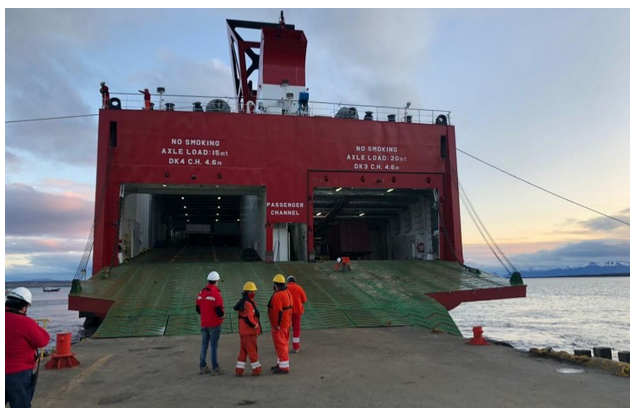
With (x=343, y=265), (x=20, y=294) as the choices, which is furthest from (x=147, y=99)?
(x=20, y=294)

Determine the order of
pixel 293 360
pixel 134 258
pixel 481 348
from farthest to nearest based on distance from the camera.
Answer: pixel 134 258
pixel 481 348
pixel 293 360

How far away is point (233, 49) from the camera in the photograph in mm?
31078

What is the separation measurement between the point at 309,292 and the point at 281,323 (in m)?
7.47

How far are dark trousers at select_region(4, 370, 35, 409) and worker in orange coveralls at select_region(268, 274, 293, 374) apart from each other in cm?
357

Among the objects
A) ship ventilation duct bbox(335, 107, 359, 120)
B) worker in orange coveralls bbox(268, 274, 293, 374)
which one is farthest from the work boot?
ship ventilation duct bbox(335, 107, 359, 120)

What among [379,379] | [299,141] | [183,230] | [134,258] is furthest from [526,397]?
[183,230]

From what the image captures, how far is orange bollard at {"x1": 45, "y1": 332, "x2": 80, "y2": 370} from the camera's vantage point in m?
7.85

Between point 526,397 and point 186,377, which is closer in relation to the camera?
point 526,397

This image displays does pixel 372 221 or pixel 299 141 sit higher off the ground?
pixel 299 141

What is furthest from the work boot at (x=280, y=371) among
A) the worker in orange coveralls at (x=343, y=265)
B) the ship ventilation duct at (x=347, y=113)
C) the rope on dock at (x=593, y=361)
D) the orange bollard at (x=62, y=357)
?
the ship ventilation duct at (x=347, y=113)

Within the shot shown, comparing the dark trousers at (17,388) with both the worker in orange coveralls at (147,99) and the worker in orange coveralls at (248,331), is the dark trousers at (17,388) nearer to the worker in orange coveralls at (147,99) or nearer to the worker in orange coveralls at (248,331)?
the worker in orange coveralls at (248,331)

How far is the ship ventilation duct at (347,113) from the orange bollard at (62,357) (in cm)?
1657

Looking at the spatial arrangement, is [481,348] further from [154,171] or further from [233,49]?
[233,49]

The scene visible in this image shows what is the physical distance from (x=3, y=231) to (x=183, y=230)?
4939 cm
